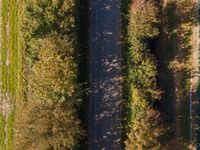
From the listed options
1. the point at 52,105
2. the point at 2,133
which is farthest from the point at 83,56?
the point at 2,133

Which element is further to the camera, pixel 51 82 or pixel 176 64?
pixel 176 64

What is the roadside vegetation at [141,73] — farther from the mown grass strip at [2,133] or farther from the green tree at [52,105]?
the mown grass strip at [2,133]

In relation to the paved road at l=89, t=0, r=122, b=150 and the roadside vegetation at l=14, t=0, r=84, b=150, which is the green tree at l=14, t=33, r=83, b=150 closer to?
the roadside vegetation at l=14, t=0, r=84, b=150

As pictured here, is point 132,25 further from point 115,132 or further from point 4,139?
point 4,139

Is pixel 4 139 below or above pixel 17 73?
below

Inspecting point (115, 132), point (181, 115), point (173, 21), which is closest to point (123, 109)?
point (115, 132)

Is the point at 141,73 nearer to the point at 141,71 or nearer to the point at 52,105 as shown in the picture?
the point at 141,71

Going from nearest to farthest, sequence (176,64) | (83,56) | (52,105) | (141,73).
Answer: (52,105), (141,73), (83,56), (176,64)
